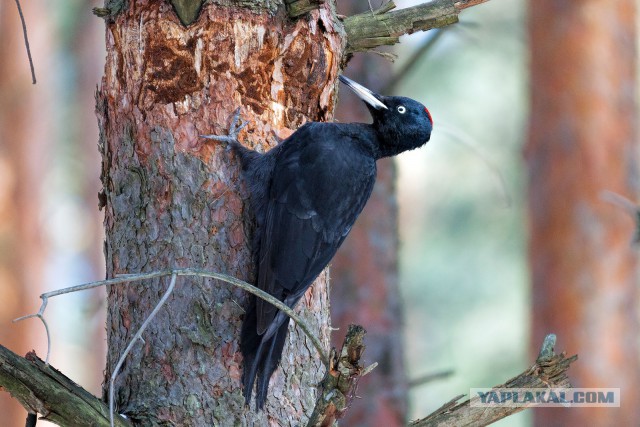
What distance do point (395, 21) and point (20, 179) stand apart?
5905 mm

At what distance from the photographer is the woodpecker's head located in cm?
351

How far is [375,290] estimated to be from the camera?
4.97 meters

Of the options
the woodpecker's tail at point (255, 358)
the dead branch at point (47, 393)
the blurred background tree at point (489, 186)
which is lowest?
the dead branch at point (47, 393)

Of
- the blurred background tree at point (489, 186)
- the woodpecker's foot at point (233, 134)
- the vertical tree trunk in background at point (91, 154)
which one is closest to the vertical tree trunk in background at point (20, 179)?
the blurred background tree at point (489, 186)

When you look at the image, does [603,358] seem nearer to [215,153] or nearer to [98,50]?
[215,153]

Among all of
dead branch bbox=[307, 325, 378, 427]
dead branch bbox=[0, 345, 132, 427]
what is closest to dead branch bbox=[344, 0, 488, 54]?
dead branch bbox=[307, 325, 378, 427]

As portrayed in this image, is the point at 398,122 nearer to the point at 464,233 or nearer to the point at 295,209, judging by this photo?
the point at 295,209

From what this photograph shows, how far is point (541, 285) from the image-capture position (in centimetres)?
612

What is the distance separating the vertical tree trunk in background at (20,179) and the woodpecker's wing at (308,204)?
197 inches

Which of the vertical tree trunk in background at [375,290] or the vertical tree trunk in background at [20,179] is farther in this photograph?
the vertical tree trunk in background at [20,179]

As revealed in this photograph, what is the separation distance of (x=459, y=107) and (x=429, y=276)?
11.0 feet

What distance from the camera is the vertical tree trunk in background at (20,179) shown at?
24.1 feet

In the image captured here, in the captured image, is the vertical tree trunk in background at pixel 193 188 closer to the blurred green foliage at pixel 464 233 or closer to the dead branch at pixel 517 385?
the dead branch at pixel 517 385

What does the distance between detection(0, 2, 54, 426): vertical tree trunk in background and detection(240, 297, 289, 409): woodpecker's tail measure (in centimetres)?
525
